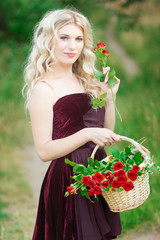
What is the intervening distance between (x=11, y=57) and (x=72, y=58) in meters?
7.33

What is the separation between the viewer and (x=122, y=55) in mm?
13453

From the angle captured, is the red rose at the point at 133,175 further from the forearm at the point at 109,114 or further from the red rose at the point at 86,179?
the forearm at the point at 109,114

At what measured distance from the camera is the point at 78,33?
222cm

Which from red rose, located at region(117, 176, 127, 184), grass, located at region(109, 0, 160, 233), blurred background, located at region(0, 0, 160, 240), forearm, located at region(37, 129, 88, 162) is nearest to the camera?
red rose, located at region(117, 176, 127, 184)

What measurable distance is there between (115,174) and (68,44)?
83cm

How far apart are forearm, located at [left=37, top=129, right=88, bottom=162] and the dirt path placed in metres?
8.76

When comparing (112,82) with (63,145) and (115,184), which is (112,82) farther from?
(115,184)

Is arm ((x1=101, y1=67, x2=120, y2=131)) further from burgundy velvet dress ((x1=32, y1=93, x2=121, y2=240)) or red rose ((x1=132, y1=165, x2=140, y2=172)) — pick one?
red rose ((x1=132, y1=165, x2=140, y2=172))

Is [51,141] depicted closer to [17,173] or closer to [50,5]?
[17,173]

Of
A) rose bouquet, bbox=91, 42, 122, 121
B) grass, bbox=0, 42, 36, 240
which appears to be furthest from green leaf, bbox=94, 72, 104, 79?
grass, bbox=0, 42, 36, 240

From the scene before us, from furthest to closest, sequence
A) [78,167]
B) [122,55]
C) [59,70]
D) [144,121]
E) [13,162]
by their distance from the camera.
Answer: [122,55]
[13,162]
[144,121]
[59,70]
[78,167]

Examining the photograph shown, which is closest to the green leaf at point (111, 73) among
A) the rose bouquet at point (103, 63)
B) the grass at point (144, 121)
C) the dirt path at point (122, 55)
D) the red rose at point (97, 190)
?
the rose bouquet at point (103, 63)

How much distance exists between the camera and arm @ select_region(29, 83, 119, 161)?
2014 millimetres

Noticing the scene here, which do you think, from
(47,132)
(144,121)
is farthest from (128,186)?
(144,121)
